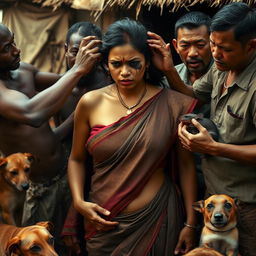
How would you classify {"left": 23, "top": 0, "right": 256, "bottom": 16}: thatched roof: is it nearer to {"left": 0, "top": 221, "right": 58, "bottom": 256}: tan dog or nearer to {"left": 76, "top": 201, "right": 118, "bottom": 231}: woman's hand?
{"left": 76, "top": 201, "right": 118, "bottom": 231}: woman's hand

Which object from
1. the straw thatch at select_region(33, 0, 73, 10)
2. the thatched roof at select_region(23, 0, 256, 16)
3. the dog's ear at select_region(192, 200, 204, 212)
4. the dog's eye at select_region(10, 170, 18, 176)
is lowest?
the dog's eye at select_region(10, 170, 18, 176)

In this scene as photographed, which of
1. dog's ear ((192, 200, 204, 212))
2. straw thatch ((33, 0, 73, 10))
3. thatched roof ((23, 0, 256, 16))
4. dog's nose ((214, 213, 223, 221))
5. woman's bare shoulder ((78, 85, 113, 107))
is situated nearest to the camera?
dog's nose ((214, 213, 223, 221))

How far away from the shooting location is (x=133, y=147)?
4801 mm

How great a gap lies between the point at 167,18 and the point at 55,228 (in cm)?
433

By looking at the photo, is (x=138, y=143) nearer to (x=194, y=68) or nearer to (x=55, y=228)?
(x=194, y=68)

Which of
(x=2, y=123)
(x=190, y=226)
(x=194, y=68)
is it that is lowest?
(x=190, y=226)

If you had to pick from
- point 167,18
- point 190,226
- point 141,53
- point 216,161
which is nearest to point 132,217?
point 190,226

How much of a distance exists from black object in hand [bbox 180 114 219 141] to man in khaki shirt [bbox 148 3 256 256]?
49 millimetres

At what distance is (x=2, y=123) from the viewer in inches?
216

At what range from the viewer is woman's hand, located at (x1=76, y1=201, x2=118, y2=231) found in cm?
482

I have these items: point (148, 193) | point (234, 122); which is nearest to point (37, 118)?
point (148, 193)

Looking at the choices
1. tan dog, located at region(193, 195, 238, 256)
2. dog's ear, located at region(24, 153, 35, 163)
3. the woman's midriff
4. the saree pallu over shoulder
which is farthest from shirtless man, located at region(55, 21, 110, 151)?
tan dog, located at region(193, 195, 238, 256)

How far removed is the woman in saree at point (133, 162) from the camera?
4816 millimetres

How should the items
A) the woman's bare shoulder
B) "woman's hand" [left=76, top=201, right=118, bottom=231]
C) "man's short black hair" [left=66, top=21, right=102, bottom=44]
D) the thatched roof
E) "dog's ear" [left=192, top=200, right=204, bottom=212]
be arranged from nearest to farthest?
"dog's ear" [left=192, top=200, right=204, bottom=212] → "woman's hand" [left=76, top=201, right=118, bottom=231] → the woman's bare shoulder → "man's short black hair" [left=66, top=21, right=102, bottom=44] → the thatched roof
